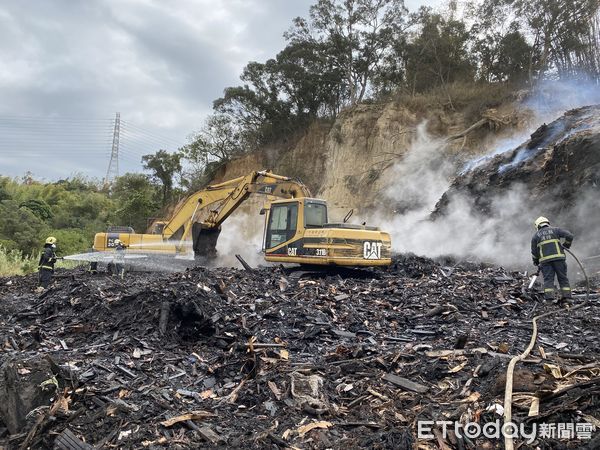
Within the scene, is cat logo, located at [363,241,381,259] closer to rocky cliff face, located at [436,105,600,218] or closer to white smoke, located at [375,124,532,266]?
white smoke, located at [375,124,532,266]

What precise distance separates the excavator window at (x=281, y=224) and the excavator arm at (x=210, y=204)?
4.76 feet

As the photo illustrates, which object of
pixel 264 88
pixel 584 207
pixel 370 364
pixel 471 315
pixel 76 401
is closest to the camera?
pixel 76 401

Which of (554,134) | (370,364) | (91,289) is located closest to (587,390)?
(370,364)

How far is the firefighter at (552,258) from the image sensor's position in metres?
7.86

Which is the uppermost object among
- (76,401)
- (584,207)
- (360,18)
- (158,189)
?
(360,18)

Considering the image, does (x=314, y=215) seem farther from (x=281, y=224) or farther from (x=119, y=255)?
(x=119, y=255)

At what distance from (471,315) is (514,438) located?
4.11m

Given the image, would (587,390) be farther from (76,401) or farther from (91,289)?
(91,289)

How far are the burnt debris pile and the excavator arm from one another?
18.1ft

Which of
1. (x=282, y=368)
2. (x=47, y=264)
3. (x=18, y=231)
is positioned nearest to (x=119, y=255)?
(x=47, y=264)

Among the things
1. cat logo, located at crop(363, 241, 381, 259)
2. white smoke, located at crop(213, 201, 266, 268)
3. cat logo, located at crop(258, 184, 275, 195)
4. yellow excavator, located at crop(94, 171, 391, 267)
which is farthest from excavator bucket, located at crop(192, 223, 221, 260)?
cat logo, located at crop(363, 241, 381, 259)

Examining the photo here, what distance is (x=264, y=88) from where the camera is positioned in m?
29.0

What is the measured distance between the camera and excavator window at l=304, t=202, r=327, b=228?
37.7ft

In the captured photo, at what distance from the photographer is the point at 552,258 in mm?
7910
